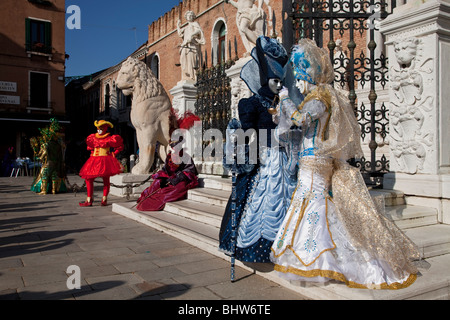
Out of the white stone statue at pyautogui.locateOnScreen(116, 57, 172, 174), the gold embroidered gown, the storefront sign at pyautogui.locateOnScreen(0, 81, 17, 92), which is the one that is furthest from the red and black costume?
the storefront sign at pyautogui.locateOnScreen(0, 81, 17, 92)

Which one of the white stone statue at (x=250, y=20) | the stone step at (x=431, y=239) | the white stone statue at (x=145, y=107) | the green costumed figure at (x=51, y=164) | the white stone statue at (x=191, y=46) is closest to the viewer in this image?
the stone step at (x=431, y=239)

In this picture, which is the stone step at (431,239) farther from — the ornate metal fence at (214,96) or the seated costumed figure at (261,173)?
the ornate metal fence at (214,96)

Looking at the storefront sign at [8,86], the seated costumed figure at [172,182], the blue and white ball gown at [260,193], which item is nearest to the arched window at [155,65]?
the storefront sign at [8,86]

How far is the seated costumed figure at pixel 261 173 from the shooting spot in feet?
11.5

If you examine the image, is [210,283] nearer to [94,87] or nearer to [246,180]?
[246,180]

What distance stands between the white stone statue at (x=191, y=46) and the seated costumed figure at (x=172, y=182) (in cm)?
358

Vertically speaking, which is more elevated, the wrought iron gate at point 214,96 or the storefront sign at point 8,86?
the storefront sign at point 8,86

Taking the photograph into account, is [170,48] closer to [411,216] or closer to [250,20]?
[250,20]

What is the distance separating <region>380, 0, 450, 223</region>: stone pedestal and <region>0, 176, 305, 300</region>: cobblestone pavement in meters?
2.48

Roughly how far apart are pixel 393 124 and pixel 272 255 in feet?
9.38

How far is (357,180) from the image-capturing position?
11.0 feet

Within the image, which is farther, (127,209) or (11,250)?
(127,209)

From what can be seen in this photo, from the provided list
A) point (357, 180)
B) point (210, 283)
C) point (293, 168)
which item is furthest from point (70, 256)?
point (357, 180)

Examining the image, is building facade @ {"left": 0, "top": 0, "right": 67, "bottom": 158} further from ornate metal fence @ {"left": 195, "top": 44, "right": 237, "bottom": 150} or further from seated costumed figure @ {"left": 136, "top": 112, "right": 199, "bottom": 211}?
seated costumed figure @ {"left": 136, "top": 112, "right": 199, "bottom": 211}
